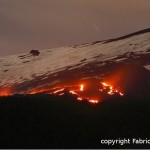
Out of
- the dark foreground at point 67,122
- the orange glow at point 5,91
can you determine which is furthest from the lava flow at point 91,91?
the orange glow at point 5,91

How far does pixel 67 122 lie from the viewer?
1870 inches

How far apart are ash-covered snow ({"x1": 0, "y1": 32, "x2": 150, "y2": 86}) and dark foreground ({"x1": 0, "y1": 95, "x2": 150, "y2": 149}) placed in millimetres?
31321

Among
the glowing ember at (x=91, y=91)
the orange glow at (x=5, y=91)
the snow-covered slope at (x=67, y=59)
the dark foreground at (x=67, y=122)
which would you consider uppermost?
the snow-covered slope at (x=67, y=59)

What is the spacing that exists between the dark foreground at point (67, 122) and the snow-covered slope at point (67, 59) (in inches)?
967

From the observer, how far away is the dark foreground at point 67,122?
42938 millimetres

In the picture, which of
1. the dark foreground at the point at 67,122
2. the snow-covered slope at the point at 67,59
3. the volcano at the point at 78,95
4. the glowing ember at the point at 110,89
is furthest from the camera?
the snow-covered slope at the point at 67,59

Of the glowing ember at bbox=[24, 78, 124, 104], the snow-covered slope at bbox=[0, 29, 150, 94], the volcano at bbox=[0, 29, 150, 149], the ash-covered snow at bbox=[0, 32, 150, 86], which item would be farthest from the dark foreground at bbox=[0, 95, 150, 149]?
the ash-covered snow at bbox=[0, 32, 150, 86]

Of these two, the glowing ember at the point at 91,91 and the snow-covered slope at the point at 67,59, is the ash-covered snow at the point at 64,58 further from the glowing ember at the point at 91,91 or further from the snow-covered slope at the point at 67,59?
the glowing ember at the point at 91,91

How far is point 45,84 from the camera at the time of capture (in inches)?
3071

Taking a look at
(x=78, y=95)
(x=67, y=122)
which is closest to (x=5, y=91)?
(x=78, y=95)

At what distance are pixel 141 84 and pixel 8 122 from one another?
29993 mm

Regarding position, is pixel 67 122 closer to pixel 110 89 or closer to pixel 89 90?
pixel 89 90

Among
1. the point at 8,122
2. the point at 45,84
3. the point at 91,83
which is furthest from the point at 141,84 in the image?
the point at 8,122

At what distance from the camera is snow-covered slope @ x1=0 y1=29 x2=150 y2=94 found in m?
82.9
